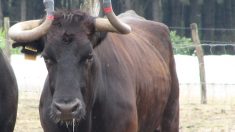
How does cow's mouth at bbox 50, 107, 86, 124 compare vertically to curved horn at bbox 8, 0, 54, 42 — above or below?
below

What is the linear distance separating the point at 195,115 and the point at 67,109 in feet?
30.9

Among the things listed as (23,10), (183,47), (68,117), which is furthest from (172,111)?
(23,10)

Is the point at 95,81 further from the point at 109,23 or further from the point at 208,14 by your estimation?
the point at 208,14

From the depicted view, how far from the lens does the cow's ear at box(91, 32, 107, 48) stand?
22.1ft

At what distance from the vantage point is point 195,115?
50.5ft

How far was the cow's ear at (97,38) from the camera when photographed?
6734 millimetres

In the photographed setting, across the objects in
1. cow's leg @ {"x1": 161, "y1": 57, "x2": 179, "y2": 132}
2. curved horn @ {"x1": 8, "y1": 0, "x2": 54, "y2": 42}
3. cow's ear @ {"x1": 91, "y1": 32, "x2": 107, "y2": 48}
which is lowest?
cow's leg @ {"x1": 161, "y1": 57, "x2": 179, "y2": 132}

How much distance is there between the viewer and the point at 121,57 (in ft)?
24.6

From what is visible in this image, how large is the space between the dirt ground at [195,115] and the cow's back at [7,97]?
3.98 metres

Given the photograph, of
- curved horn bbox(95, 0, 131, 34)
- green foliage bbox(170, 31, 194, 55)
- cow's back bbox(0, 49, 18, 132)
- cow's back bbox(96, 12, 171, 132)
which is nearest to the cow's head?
curved horn bbox(95, 0, 131, 34)

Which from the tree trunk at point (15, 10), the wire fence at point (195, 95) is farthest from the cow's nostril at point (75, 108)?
the tree trunk at point (15, 10)

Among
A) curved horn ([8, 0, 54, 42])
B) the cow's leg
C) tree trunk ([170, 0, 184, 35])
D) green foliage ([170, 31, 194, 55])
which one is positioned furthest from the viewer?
tree trunk ([170, 0, 184, 35])

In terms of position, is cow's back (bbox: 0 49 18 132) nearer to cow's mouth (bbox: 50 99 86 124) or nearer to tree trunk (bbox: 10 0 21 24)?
cow's mouth (bbox: 50 99 86 124)

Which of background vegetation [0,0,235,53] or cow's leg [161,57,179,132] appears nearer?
cow's leg [161,57,179,132]
